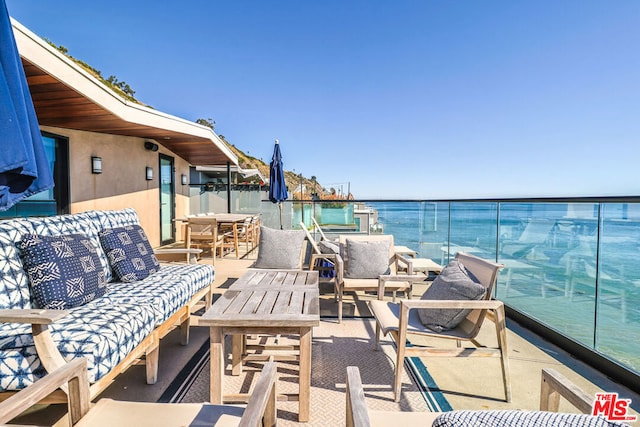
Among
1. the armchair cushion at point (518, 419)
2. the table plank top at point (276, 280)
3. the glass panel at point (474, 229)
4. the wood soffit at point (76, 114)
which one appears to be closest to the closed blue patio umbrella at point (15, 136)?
the table plank top at point (276, 280)

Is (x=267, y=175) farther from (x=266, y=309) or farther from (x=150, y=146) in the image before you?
(x=266, y=309)

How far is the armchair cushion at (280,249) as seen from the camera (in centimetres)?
409

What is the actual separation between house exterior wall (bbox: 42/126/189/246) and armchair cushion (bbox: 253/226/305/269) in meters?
3.10

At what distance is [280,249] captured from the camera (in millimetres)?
4105

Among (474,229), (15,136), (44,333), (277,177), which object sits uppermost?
(277,177)

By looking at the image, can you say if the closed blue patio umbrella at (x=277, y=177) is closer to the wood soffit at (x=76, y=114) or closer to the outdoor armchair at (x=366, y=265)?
the wood soffit at (x=76, y=114)

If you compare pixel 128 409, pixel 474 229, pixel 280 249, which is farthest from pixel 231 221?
pixel 128 409

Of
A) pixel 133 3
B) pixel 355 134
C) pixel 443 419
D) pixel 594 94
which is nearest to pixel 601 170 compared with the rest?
pixel 594 94

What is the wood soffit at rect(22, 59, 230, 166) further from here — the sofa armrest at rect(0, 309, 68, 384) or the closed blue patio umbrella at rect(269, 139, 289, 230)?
the sofa armrest at rect(0, 309, 68, 384)

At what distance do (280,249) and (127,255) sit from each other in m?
1.69

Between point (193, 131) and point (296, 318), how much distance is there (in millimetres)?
5149

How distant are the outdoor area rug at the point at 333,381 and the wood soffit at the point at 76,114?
2881 mm

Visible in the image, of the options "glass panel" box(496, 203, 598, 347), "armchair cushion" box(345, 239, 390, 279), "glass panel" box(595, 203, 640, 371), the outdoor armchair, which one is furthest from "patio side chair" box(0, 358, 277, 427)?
"glass panel" box(496, 203, 598, 347)

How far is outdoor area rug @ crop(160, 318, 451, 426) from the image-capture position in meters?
1.96
